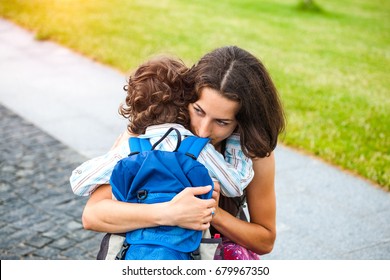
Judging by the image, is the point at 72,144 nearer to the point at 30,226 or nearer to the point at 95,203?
the point at 30,226

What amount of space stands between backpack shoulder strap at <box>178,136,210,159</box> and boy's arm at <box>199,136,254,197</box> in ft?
0.15

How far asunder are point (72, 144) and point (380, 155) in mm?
3290

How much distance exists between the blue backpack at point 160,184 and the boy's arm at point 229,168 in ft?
0.31

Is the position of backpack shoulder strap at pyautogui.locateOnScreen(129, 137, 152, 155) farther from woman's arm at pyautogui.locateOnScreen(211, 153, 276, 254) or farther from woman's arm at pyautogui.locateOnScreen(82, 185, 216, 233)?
woman's arm at pyautogui.locateOnScreen(211, 153, 276, 254)

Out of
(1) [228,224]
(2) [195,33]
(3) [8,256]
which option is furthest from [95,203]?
(2) [195,33]

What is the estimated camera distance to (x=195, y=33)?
11.5 meters

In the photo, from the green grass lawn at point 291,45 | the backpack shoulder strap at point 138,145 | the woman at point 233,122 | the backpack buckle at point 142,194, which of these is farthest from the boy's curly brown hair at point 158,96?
the green grass lawn at point 291,45

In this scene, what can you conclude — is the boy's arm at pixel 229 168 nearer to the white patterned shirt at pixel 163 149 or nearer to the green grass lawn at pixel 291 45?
the white patterned shirt at pixel 163 149

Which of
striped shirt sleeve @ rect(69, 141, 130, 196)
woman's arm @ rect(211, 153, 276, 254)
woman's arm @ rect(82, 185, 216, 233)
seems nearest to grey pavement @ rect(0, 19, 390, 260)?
woman's arm @ rect(211, 153, 276, 254)

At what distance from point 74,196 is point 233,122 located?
2.81 m

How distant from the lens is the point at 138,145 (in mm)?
2139

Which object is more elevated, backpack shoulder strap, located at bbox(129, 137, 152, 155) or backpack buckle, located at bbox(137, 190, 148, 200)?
backpack shoulder strap, located at bbox(129, 137, 152, 155)

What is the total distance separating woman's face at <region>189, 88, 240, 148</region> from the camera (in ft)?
7.54

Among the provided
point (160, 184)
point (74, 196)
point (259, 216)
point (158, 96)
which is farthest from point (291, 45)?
point (160, 184)
